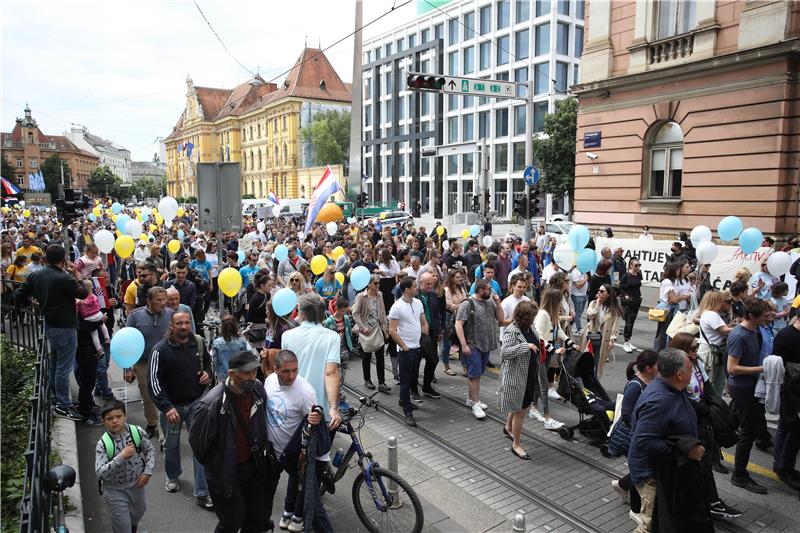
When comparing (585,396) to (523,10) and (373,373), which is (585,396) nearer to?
(373,373)

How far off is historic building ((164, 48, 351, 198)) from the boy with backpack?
70330 millimetres

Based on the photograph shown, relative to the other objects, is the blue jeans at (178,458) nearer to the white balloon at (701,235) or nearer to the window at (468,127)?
the white balloon at (701,235)

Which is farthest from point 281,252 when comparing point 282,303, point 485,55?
point 485,55

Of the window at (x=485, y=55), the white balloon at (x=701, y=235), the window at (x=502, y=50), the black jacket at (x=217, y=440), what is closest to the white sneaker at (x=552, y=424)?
the black jacket at (x=217, y=440)

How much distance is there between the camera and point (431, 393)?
829 cm

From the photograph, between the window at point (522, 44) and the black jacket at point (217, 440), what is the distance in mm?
53777

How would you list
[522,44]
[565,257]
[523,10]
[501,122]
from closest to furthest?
1. [565,257]
2. [523,10]
3. [522,44]
4. [501,122]

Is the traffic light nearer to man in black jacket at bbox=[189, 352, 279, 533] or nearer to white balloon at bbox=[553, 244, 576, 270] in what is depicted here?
white balloon at bbox=[553, 244, 576, 270]

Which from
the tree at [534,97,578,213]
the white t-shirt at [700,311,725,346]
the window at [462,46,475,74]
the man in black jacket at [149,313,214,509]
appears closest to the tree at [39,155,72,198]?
the window at [462,46,475,74]

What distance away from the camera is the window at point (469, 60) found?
5825 centimetres

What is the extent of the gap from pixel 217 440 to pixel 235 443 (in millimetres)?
130

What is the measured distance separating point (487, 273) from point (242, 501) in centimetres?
624

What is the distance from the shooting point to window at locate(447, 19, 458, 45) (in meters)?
60.2

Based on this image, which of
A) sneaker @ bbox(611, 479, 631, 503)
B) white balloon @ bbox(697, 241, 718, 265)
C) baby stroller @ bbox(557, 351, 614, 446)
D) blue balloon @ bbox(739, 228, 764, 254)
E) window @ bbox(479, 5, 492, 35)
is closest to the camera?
sneaker @ bbox(611, 479, 631, 503)
